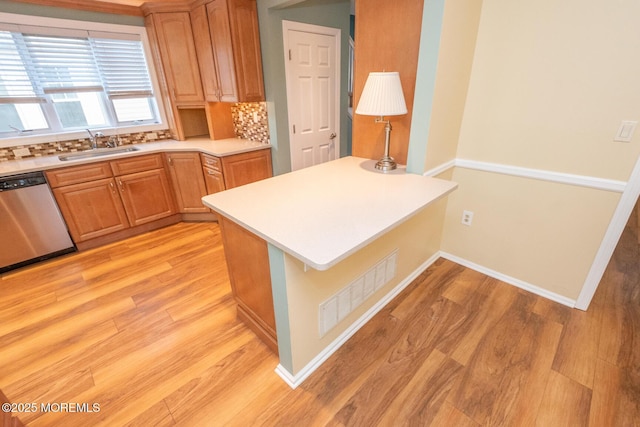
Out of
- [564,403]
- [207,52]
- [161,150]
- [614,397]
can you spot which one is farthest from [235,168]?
[614,397]

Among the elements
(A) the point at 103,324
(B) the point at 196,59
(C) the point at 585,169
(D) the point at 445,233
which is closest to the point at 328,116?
(B) the point at 196,59

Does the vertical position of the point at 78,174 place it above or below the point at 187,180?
above

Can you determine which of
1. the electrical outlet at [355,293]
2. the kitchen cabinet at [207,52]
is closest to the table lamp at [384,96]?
the electrical outlet at [355,293]

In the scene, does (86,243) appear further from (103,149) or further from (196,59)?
(196,59)

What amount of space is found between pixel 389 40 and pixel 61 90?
3.17 metres

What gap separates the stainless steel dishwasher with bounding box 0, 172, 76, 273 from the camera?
88.9 inches

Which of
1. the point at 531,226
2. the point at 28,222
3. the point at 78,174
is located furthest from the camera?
the point at 78,174

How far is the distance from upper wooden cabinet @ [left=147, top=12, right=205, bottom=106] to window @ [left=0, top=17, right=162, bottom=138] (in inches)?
12.5

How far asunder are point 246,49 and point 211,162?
3.80ft

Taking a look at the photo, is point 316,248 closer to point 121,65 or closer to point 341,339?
point 341,339

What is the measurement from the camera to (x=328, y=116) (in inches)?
135

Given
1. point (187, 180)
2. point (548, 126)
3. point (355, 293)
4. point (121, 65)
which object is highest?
point (121, 65)

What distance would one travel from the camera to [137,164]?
2838mm

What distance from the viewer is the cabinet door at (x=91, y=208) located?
253 centimetres
